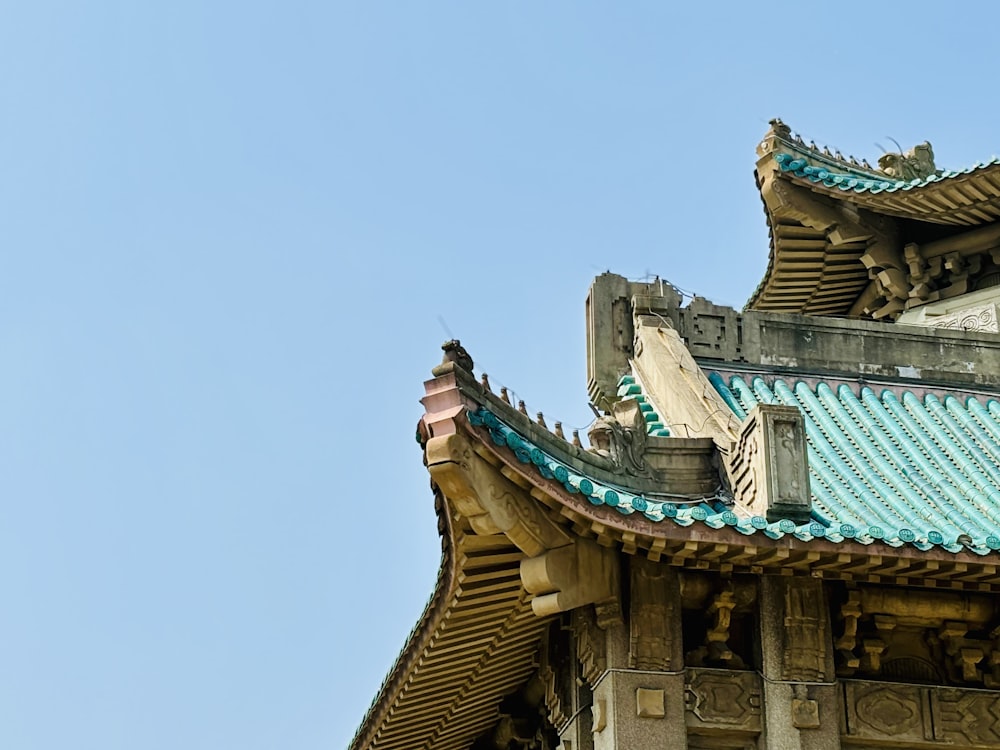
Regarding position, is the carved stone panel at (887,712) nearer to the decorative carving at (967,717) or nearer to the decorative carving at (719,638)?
the decorative carving at (967,717)

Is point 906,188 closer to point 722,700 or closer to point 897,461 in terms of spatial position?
point 897,461

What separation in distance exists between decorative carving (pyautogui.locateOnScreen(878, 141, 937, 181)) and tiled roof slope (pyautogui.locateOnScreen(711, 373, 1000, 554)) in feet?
25.5

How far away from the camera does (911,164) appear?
24.8 m

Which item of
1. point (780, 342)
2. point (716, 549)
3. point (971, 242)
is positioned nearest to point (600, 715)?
point (716, 549)

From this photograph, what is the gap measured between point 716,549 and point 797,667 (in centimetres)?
131

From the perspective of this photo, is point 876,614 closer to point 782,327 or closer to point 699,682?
point 699,682

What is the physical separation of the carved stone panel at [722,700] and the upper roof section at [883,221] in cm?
1050

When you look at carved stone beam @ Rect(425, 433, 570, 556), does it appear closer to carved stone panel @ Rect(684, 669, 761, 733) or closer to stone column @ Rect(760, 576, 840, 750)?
carved stone panel @ Rect(684, 669, 761, 733)

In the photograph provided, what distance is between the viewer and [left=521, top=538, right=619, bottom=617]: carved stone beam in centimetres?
1312

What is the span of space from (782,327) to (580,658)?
4.42 m

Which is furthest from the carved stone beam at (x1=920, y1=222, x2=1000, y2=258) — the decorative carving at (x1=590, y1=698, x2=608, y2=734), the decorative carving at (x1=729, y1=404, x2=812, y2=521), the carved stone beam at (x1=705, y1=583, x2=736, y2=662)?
the decorative carving at (x1=590, y1=698, x2=608, y2=734)

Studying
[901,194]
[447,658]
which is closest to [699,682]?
[447,658]

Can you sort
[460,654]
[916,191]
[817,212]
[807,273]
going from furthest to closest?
[807,273] → [817,212] → [916,191] → [460,654]

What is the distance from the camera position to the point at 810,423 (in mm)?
16016
